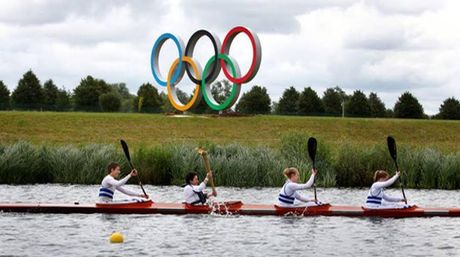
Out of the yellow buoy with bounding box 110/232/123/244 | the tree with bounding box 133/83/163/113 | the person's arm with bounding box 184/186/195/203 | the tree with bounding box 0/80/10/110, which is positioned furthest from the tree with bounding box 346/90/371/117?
the yellow buoy with bounding box 110/232/123/244

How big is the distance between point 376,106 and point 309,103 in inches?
285

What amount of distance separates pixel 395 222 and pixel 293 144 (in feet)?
40.7

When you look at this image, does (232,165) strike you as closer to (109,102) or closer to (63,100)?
(109,102)

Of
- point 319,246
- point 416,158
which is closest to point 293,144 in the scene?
point 416,158

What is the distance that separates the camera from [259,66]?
48812 mm

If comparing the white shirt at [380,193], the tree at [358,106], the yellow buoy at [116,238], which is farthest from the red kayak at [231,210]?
the tree at [358,106]

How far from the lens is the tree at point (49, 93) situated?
76375 millimetres

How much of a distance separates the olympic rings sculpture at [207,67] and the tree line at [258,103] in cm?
1654

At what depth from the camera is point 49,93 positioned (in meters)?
79.9

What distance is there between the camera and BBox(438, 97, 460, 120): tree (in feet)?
245

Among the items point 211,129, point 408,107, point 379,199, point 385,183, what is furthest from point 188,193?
point 408,107

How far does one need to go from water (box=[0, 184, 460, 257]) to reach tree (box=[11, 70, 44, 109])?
52738 mm

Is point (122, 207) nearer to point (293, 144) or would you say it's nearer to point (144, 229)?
point (144, 229)

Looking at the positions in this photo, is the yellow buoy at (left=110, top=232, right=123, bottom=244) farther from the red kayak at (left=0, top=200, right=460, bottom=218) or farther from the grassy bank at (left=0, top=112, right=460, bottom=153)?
the grassy bank at (left=0, top=112, right=460, bottom=153)
